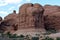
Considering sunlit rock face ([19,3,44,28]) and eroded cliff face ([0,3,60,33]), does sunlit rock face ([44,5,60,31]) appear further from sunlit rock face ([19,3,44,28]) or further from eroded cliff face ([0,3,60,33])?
sunlit rock face ([19,3,44,28])

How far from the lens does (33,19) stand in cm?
5369

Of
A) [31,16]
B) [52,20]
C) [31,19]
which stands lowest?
[52,20]

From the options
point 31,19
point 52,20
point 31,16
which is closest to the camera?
point 31,16

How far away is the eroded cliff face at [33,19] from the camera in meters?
53.6

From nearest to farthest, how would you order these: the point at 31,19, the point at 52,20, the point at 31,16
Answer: the point at 31,16 → the point at 31,19 → the point at 52,20

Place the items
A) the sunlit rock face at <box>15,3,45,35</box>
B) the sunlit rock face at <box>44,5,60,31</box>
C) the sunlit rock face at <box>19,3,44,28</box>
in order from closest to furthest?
the sunlit rock face at <box>15,3,45,35</box> → the sunlit rock face at <box>19,3,44,28</box> → the sunlit rock face at <box>44,5,60,31</box>

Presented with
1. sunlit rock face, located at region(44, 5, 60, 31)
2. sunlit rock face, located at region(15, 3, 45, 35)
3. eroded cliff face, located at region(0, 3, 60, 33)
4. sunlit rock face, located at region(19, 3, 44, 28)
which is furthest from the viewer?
sunlit rock face, located at region(44, 5, 60, 31)

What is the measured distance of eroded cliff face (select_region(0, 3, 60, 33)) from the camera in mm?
53562

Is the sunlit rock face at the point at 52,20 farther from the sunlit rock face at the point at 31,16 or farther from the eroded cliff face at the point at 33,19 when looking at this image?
the sunlit rock face at the point at 31,16

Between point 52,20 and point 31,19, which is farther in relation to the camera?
point 52,20

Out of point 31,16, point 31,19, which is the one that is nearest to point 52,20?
point 31,19

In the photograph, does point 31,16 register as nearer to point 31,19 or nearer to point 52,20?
point 31,19

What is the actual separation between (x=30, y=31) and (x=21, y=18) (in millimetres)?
6319

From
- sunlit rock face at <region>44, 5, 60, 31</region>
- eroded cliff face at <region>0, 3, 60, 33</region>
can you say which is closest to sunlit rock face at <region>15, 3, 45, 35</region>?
eroded cliff face at <region>0, 3, 60, 33</region>
